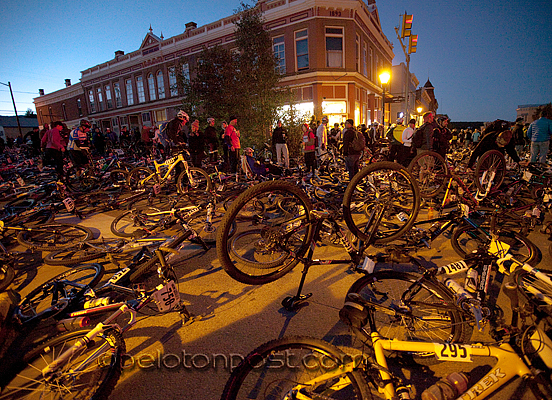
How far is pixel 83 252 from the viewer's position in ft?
13.7

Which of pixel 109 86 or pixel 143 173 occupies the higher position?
pixel 109 86

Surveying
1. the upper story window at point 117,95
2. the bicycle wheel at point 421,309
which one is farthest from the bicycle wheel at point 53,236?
the upper story window at point 117,95

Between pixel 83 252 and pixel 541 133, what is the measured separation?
12.2 metres

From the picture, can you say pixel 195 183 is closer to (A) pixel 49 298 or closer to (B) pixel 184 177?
(B) pixel 184 177

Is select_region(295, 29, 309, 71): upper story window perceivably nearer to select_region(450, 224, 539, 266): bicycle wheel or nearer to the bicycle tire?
select_region(450, 224, 539, 266): bicycle wheel

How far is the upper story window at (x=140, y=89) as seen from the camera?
33.4 meters

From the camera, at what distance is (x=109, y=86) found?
37.3 m

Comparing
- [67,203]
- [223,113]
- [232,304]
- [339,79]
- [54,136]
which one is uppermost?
[339,79]

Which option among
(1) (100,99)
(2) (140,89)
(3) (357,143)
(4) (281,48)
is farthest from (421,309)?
(1) (100,99)

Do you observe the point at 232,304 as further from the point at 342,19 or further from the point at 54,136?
the point at 342,19

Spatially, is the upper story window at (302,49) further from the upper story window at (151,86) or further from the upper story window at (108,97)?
the upper story window at (108,97)

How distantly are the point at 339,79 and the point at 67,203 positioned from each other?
72.0 feet

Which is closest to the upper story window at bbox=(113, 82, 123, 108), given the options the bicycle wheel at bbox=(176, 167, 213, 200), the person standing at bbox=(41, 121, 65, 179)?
the person standing at bbox=(41, 121, 65, 179)

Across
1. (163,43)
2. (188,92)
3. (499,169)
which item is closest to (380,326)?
(499,169)
